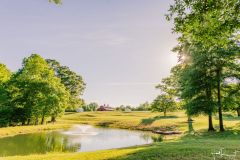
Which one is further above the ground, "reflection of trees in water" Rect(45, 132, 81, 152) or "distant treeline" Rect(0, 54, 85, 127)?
"distant treeline" Rect(0, 54, 85, 127)

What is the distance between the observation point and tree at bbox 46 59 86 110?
76.6m

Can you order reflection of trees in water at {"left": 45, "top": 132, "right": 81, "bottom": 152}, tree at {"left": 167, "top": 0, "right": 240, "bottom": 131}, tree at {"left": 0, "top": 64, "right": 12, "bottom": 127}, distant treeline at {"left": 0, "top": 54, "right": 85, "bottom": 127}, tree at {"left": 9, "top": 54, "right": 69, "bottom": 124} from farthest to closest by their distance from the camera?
tree at {"left": 9, "top": 54, "right": 69, "bottom": 124} → distant treeline at {"left": 0, "top": 54, "right": 85, "bottom": 127} → tree at {"left": 0, "top": 64, "right": 12, "bottom": 127} → reflection of trees in water at {"left": 45, "top": 132, "right": 81, "bottom": 152} → tree at {"left": 167, "top": 0, "right": 240, "bottom": 131}

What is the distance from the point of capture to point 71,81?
79562mm

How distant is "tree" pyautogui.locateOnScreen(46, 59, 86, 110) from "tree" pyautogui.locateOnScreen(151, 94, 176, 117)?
73.6 feet

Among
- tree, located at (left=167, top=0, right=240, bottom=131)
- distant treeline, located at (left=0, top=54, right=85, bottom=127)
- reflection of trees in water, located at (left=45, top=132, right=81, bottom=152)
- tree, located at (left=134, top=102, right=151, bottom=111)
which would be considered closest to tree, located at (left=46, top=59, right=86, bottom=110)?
distant treeline, located at (left=0, top=54, right=85, bottom=127)

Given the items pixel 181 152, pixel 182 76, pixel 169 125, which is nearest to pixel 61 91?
pixel 169 125

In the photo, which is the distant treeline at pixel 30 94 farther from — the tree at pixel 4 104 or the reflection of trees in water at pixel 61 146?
the reflection of trees in water at pixel 61 146

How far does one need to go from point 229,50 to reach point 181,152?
66.3 ft

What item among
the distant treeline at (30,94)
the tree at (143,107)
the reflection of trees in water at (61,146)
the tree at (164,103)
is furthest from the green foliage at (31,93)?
the tree at (143,107)

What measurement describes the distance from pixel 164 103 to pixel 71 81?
27640mm

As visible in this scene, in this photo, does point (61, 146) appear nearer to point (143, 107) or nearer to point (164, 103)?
point (164, 103)

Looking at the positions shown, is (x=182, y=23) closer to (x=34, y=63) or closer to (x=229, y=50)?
(x=229, y=50)

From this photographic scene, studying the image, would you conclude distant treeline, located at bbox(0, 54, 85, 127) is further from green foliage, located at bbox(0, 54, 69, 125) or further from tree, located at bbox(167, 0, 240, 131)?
tree, located at bbox(167, 0, 240, 131)

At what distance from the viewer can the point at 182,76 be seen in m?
36.4
